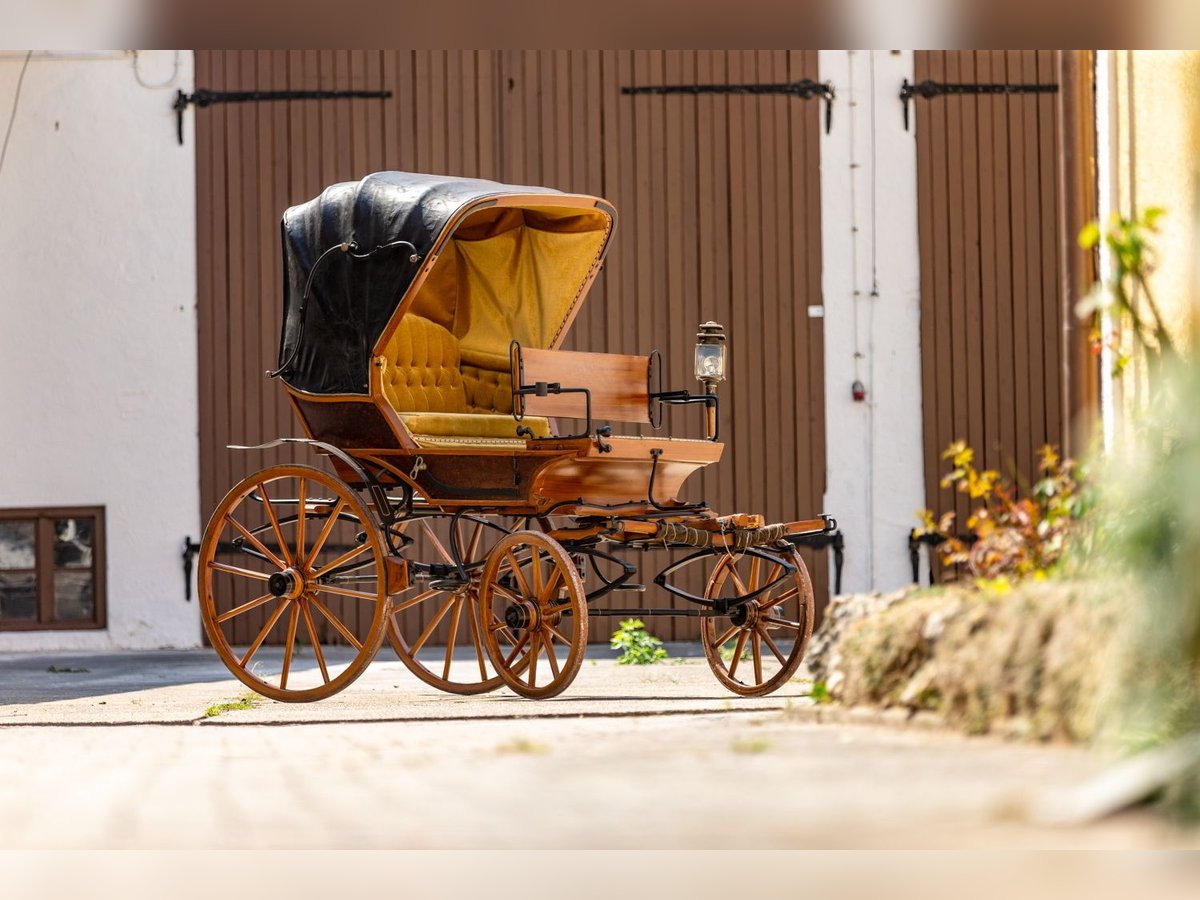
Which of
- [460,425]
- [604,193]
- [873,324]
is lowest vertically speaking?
[460,425]

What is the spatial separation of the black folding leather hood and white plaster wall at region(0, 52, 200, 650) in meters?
5.11

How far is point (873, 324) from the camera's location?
1273cm

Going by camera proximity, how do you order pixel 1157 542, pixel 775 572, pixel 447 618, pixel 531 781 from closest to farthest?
pixel 531 781 < pixel 1157 542 < pixel 775 572 < pixel 447 618

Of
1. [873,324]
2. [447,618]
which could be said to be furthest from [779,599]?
[873,324]

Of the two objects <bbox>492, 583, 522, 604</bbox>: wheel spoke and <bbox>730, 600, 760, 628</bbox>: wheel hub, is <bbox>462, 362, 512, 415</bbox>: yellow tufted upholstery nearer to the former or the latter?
<bbox>492, 583, 522, 604</bbox>: wheel spoke

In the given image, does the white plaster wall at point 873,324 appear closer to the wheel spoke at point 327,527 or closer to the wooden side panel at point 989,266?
the wooden side panel at point 989,266

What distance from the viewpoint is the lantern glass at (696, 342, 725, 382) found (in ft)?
26.2

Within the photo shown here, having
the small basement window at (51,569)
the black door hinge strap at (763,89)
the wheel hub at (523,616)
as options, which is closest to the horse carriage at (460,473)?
the wheel hub at (523,616)

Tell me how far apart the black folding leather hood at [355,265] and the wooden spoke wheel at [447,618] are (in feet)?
2.64

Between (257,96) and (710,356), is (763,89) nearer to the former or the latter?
(257,96)

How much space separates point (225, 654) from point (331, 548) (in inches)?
215

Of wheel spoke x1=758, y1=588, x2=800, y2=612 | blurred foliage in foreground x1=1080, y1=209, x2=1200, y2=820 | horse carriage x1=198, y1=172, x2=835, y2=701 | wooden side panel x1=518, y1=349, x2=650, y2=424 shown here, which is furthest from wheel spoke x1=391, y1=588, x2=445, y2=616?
blurred foliage in foreground x1=1080, y1=209, x2=1200, y2=820

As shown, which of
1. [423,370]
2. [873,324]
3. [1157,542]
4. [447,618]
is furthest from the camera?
[873,324]

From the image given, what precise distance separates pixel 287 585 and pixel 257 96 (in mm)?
6353
